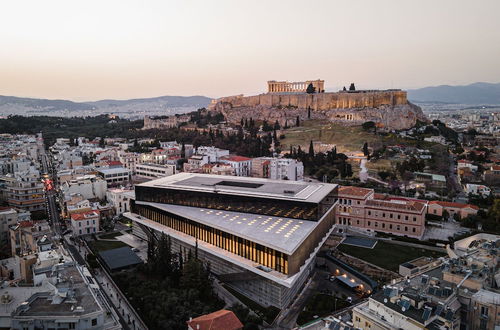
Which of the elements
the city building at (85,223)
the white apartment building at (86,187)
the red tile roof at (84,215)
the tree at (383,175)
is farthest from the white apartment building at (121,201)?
the tree at (383,175)

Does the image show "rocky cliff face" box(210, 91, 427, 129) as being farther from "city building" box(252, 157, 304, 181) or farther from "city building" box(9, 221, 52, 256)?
"city building" box(9, 221, 52, 256)

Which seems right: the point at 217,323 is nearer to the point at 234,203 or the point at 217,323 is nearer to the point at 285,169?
the point at 234,203

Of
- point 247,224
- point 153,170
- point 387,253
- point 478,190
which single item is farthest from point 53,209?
point 478,190

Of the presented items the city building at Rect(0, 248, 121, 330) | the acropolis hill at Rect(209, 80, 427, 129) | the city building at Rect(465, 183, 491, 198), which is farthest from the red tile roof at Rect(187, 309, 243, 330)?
the acropolis hill at Rect(209, 80, 427, 129)

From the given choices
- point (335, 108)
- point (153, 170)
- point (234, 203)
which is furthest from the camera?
point (335, 108)

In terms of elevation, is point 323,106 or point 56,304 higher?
point 323,106

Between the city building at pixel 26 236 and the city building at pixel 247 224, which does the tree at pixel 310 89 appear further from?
the city building at pixel 26 236
